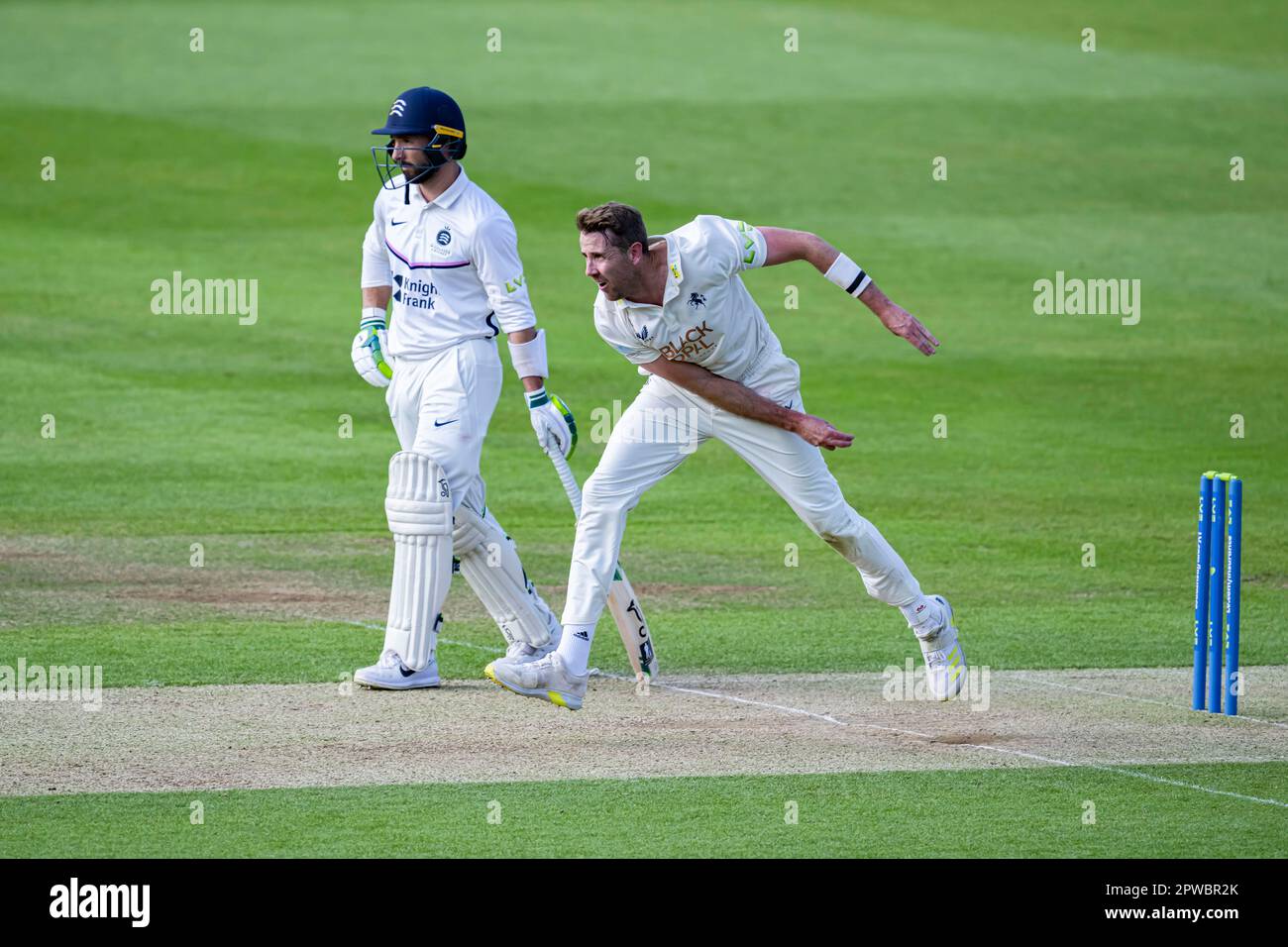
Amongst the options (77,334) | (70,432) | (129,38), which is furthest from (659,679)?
(129,38)

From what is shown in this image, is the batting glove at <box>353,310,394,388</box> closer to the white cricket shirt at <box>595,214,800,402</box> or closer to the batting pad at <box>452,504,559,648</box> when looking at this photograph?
the batting pad at <box>452,504,559,648</box>

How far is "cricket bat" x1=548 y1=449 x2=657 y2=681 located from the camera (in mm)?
9031

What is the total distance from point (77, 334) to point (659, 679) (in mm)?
11235

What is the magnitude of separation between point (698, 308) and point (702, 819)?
2210 mm

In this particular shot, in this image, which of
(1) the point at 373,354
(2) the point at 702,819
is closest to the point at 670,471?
(1) the point at 373,354

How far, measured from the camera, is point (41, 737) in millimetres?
8117

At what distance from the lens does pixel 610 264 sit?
26.4 feet

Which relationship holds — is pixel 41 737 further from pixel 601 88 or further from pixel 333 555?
pixel 601 88

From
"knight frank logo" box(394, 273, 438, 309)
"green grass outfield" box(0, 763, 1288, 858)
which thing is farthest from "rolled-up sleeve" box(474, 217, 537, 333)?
"green grass outfield" box(0, 763, 1288, 858)

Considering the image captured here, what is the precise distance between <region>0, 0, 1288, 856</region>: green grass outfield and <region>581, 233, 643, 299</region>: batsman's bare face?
2.03m

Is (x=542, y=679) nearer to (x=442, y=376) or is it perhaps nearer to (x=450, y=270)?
(x=442, y=376)

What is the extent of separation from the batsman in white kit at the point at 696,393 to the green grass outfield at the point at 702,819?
1.13m

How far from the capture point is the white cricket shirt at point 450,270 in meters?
8.97

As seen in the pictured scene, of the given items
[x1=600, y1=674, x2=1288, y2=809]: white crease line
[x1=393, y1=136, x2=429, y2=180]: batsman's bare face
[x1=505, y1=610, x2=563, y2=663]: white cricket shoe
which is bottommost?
[x1=600, y1=674, x2=1288, y2=809]: white crease line
